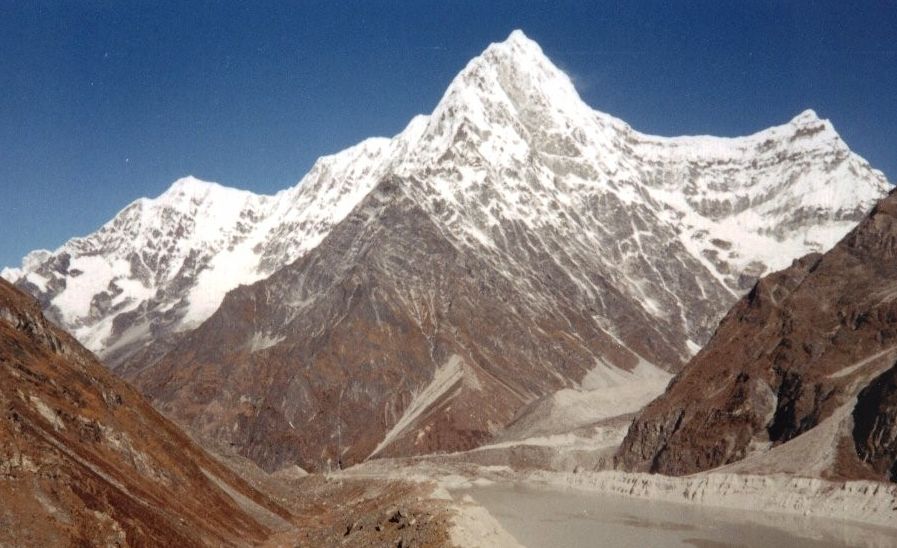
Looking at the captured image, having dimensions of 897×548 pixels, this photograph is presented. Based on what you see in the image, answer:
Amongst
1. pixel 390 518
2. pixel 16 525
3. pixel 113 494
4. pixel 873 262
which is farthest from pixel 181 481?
pixel 873 262

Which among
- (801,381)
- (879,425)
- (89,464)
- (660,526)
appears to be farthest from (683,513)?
(89,464)

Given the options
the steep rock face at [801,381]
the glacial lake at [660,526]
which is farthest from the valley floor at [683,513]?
the steep rock face at [801,381]

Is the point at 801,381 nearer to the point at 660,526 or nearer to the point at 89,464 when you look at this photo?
the point at 660,526

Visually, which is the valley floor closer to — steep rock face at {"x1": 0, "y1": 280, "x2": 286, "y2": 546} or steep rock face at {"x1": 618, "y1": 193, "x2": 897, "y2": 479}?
steep rock face at {"x1": 618, "y1": 193, "x2": 897, "y2": 479}

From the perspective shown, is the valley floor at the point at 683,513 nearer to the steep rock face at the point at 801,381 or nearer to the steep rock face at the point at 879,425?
the steep rock face at the point at 879,425

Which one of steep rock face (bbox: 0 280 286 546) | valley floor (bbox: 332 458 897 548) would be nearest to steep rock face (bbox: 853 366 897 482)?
valley floor (bbox: 332 458 897 548)

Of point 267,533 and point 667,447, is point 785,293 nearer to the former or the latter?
point 667,447
